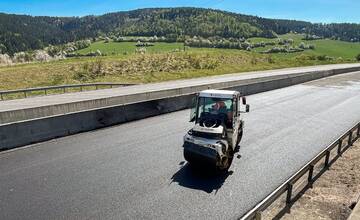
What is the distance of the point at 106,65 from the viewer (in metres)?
43.9

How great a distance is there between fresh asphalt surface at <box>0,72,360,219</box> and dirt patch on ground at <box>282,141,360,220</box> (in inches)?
37.2

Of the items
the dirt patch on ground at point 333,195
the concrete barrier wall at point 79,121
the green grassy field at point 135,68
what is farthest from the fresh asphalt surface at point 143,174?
the green grassy field at point 135,68

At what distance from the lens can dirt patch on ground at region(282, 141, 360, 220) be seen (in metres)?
8.00

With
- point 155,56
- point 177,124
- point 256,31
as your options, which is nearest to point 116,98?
point 177,124

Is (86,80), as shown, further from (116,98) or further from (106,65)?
(116,98)

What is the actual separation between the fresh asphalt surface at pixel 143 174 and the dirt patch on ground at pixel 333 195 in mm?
946

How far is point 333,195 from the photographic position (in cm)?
906

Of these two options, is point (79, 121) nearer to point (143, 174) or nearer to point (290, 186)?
point (143, 174)

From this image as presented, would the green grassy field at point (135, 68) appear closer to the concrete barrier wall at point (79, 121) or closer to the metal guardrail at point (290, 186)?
the concrete barrier wall at point (79, 121)

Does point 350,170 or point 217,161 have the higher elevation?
point 217,161

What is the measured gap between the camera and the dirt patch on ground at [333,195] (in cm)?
800

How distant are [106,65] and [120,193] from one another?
120 feet

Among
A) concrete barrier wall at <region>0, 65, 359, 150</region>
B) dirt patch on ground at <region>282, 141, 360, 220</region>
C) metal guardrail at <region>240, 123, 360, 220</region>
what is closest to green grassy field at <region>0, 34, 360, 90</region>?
concrete barrier wall at <region>0, 65, 359, 150</region>

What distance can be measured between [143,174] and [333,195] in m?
4.96
